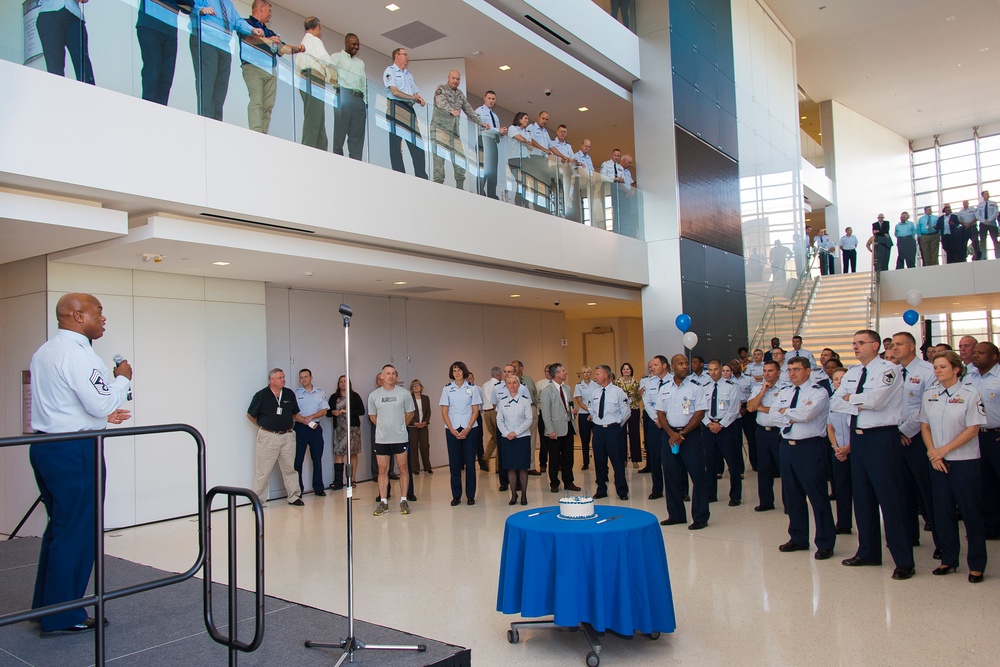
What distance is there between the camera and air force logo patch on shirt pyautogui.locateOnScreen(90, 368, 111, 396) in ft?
14.1

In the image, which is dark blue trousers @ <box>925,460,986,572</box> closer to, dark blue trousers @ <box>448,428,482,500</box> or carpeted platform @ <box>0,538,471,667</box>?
carpeted platform @ <box>0,538,471,667</box>

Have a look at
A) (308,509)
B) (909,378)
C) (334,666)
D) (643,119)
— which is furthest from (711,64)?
(334,666)

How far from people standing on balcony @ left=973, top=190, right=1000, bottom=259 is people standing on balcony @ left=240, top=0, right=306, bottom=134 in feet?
55.9

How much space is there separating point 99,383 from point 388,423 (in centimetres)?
463

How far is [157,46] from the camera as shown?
6504mm

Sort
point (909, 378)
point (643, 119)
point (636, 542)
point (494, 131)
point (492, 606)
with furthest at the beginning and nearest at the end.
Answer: point (643, 119) < point (494, 131) < point (909, 378) < point (492, 606) < point (636, 542)

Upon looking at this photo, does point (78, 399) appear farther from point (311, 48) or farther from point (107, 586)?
point (311, 48)

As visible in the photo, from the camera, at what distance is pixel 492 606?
5.22 meters

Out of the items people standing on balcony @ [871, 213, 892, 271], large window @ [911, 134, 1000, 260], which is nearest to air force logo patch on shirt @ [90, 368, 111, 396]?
people standing on balcony @ [871, 213, 892, 271]

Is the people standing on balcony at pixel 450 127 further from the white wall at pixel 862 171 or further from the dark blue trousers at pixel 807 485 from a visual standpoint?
the white wall at pixel 862 171

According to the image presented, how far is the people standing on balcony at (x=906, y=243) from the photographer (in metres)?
19.1

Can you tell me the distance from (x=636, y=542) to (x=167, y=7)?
6.00 m

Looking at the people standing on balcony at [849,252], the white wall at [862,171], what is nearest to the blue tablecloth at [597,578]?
the people standing on balcony at [849,252]

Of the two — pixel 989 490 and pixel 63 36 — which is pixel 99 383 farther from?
pixel 989 490
